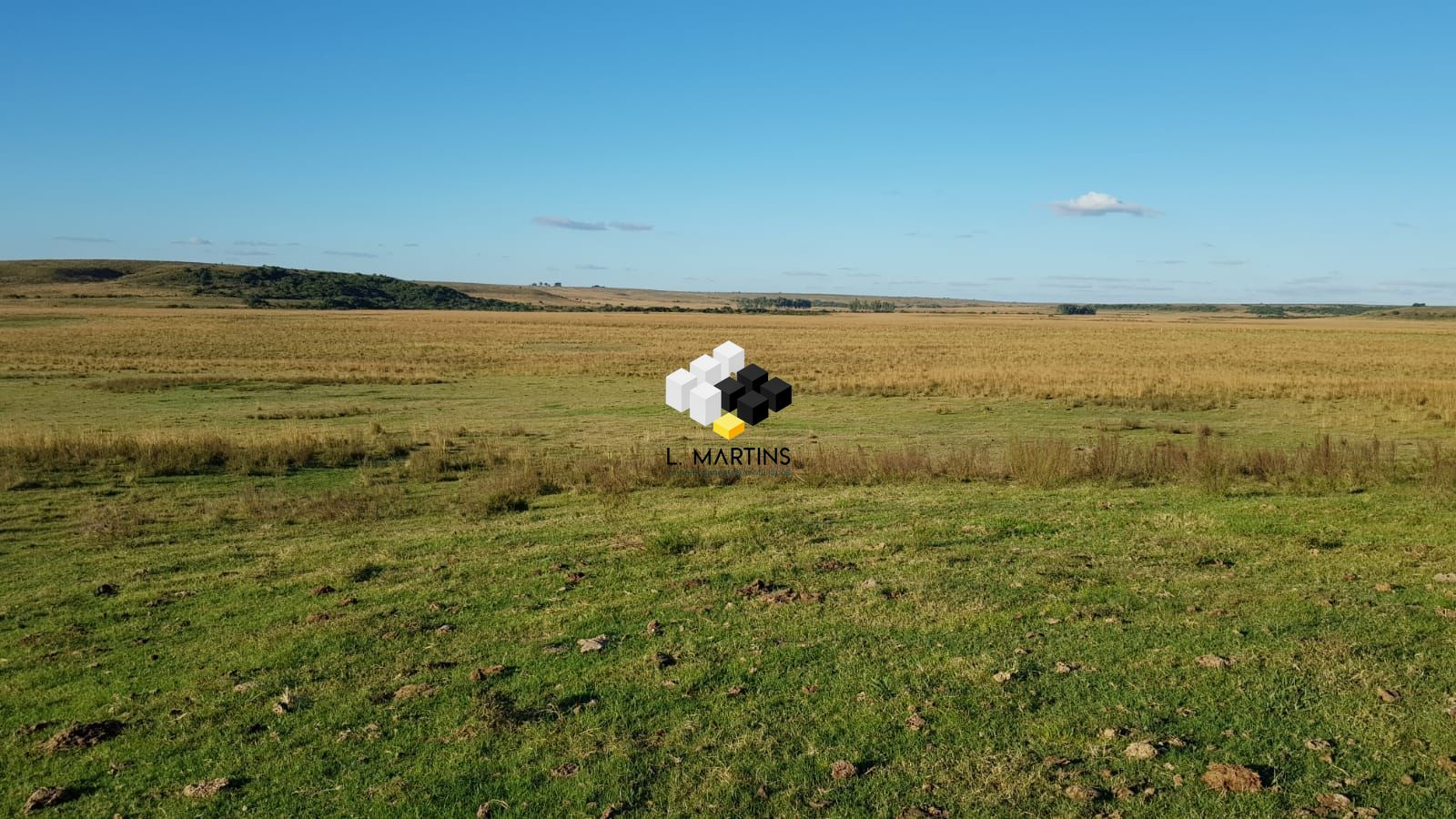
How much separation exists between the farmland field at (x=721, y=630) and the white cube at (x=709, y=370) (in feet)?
14.0

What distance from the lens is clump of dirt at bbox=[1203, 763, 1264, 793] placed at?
5113 millimetres

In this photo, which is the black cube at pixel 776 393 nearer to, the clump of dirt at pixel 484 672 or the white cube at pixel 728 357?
the white cube at pixel 728 357

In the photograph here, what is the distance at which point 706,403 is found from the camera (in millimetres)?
25656

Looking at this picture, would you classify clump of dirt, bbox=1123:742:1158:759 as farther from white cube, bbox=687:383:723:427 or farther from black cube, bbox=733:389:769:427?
black cube, bbox=733:389:769:427

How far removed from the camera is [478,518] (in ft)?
47.5

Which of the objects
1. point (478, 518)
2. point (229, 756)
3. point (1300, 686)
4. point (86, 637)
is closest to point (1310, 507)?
point (1300, 686)

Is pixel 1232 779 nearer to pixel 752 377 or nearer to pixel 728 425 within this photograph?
pixel 728 425

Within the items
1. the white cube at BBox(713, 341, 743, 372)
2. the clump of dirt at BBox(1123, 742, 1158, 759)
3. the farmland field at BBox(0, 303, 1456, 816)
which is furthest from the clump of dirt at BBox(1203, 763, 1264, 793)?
the white cube at BBox(713, 341, 743, 372)

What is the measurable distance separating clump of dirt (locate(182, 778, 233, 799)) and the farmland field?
1.6 inches

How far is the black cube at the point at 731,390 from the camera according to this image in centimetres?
2550

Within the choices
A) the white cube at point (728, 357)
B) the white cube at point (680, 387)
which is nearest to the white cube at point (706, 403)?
the white cube at point (680, 387)

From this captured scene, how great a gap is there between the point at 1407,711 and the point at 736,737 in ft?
13.7

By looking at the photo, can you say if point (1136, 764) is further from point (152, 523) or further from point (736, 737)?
point (152, 523)

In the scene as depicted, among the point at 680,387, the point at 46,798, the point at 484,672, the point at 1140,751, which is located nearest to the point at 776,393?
the point at 680,387
